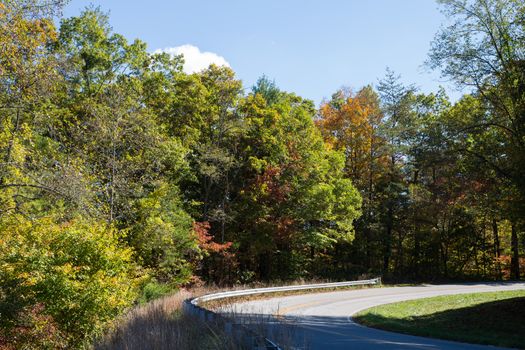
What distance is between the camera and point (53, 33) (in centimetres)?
1244

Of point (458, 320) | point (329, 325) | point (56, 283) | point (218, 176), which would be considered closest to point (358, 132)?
point (218, 176)

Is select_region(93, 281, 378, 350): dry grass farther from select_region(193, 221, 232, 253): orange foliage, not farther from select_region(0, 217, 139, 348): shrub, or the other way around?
select_region(193, 221, 232, 253): orange foliage

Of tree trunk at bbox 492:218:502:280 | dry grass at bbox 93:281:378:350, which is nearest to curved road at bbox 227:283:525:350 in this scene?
dry grass at bbox 93:281:378:350

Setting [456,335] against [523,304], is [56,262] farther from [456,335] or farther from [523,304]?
[523,304]

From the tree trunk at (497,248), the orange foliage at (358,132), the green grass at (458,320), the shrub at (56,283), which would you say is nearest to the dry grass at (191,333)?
the shrub at (56,283)

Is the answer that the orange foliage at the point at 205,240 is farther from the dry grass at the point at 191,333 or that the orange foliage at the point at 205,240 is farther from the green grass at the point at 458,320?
the dry grass at the point at 191,333

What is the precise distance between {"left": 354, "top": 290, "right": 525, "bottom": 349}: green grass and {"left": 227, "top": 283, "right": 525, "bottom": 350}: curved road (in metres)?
0.77

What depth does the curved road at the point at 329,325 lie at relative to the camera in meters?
7.22

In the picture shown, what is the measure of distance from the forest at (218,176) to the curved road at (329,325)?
6.02m

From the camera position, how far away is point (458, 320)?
17719mm

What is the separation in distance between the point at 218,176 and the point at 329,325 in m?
20.9

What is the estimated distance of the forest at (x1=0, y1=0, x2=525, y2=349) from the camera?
14.6 metres

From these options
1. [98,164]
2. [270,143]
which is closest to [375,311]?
[98,164]

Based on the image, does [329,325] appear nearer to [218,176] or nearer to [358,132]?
[218,176]
